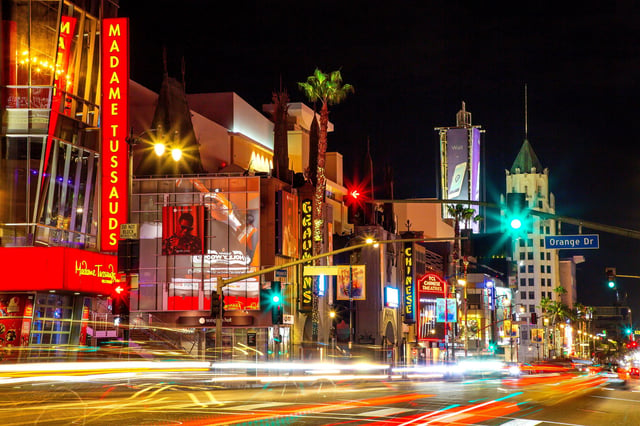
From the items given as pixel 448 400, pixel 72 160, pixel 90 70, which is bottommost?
pixel 448 400

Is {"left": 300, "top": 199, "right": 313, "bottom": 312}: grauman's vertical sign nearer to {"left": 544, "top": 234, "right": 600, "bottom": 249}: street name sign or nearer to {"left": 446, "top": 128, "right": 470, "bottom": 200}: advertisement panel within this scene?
{"left": 544, "top": 234, "right": 600, "bottom": 249}: street name sign

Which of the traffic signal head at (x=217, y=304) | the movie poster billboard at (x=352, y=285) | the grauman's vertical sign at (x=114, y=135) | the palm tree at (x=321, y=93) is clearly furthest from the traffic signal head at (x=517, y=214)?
the movie poster billboard at (x=352, y=285)

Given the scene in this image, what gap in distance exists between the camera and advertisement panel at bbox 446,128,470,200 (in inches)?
6841

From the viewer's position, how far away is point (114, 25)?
46281mm

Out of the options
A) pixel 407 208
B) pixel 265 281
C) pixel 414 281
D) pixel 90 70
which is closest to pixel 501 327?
pixel 407 208

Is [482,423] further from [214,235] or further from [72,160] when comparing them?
[214,235]

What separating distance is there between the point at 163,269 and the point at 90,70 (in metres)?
25.8

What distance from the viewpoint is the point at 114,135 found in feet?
148

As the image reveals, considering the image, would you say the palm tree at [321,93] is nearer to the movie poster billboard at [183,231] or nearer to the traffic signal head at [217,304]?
the movie poster billboard at [183,231]

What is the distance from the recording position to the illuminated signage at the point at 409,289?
94.6 metres

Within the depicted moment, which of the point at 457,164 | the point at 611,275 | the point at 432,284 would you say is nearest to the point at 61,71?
the point at 611,275

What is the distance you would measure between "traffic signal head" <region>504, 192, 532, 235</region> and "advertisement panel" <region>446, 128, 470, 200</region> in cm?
14838

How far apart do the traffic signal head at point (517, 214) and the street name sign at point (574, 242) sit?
4.98 meters

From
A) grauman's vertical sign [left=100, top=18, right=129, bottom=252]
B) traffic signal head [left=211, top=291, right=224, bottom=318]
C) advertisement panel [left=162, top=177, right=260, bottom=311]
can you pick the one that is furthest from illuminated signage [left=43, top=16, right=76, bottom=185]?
advertisement panel [left=162, top=177, right=260, bottom=311]
